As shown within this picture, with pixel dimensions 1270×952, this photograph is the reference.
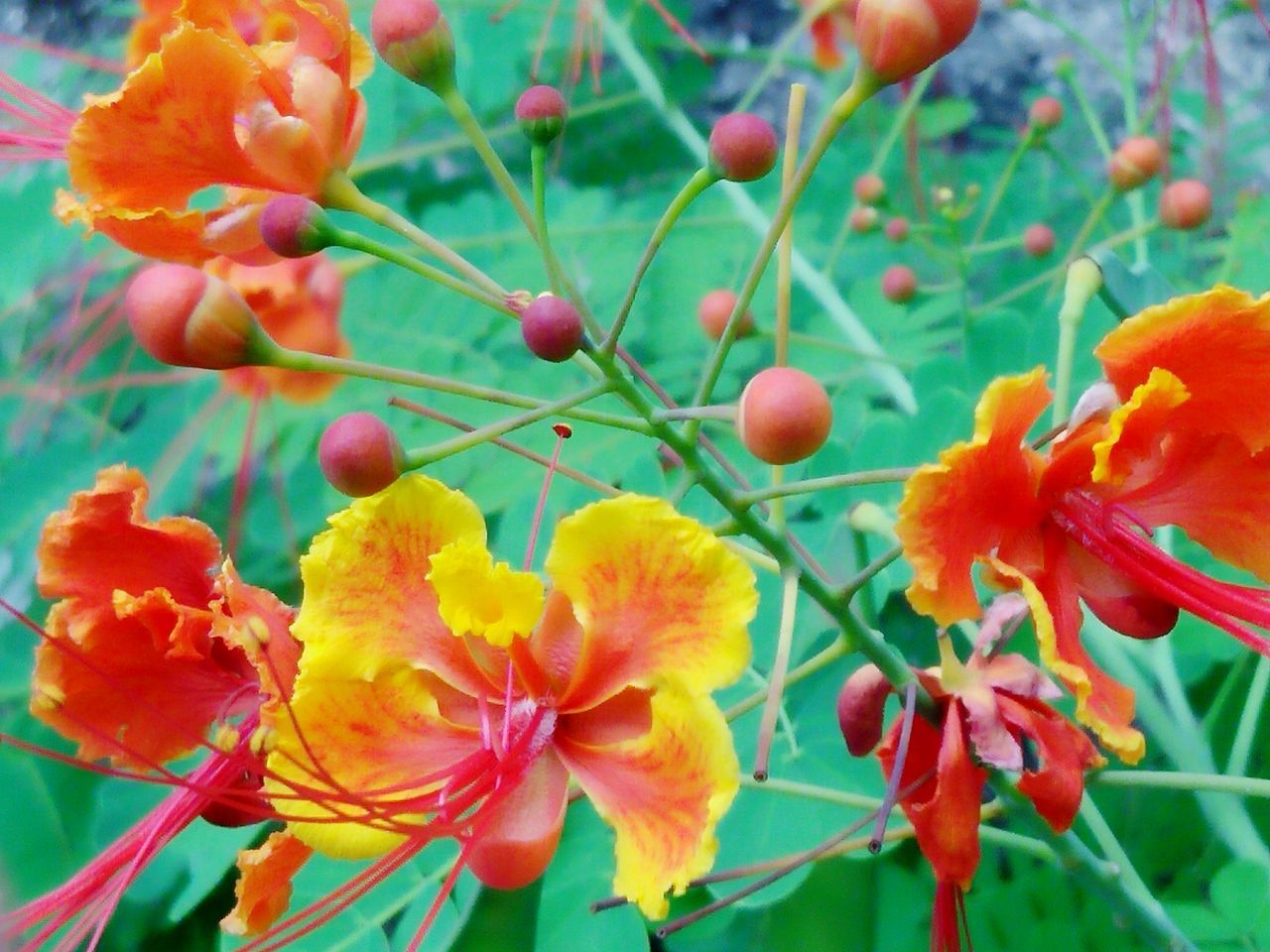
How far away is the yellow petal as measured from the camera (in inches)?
37.3

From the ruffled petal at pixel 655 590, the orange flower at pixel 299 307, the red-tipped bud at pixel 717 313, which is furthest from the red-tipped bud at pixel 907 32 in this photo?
the orange flower at pixel 299 307

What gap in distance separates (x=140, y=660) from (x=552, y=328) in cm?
55

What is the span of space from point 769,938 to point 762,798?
0.23 meters

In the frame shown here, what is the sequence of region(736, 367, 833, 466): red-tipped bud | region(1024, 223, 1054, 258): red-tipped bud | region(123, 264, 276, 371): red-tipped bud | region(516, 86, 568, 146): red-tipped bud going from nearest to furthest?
1. region(736, 367, 833, 466): red-tipped bud
2. region(123, 264, 276, 371): red-tipped bud
3. region(516, 86, 568, 146): red-tipped bud
4. region(1024, 223, 1054, 258): red-tipped bud

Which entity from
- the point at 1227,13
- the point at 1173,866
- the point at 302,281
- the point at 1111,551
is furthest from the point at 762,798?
the point at 1227,13

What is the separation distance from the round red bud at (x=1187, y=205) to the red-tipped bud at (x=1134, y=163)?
0.05 metres

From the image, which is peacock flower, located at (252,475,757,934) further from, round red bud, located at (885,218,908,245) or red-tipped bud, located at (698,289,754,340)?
round red bud, located at (885,218,908,245)

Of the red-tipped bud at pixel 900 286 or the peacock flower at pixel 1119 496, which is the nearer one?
the peacock flower at pixel 1119 496

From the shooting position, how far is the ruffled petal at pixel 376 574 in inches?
37.7

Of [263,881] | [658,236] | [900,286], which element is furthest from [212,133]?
[900,286]

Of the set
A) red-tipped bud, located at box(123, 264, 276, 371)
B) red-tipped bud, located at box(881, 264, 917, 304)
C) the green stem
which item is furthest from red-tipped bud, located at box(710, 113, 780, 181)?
red-tipped bud, located at box(881, 264, 917, 304)

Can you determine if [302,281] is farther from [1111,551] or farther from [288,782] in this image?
[1111,551]

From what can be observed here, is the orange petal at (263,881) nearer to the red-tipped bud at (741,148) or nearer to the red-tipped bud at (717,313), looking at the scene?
the red-tipped bud at (741,148)

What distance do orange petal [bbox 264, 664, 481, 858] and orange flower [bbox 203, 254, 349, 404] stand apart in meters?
0.82
